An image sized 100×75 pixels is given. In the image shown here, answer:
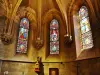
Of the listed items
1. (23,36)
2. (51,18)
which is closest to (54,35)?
(51,18)

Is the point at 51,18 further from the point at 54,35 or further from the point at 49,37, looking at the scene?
the point at 49,37

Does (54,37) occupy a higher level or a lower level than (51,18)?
lower

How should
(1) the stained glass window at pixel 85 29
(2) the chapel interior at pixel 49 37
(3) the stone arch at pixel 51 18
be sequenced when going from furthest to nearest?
(3) the stone arch at pixel 51 18, (1) the stained glass window at pixel 85 29, (2) the chapel interior at pixel 49 37

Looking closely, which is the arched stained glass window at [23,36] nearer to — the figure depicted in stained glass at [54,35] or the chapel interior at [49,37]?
the chapel interior at [49,37]

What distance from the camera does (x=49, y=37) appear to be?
29.7 ft

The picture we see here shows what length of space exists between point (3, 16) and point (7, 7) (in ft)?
2.30

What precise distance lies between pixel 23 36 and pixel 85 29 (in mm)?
4176

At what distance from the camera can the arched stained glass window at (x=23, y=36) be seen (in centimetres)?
850

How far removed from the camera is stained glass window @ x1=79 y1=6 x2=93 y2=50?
759 centimetres

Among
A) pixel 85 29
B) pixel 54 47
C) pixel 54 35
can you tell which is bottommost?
pixel 54 47

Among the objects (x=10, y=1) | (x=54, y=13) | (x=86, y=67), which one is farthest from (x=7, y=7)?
(x=86, y=67)

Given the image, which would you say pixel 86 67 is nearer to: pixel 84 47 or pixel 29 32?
pixel 84 47

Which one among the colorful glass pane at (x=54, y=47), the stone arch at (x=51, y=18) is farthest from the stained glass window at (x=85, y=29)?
the colorful glass pane at (x=54, y=47)

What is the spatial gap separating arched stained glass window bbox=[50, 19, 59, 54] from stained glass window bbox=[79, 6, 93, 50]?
172 cm
